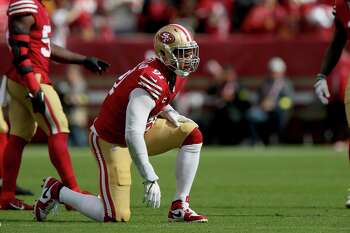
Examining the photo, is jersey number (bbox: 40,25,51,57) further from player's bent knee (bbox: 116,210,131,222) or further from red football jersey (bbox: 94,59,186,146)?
player's bent knee (bbox: 116,210,131,222)

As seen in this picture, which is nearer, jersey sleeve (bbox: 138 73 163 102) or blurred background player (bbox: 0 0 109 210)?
jersey sleeve (bbox: 138 73 163 102)

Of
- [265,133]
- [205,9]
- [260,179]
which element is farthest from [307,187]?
[205,9]

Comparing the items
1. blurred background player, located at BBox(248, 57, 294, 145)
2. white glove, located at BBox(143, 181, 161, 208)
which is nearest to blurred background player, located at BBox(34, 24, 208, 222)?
white glove, located at BBox(143, 181, 161, 208)

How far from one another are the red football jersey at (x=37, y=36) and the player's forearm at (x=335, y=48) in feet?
7.22

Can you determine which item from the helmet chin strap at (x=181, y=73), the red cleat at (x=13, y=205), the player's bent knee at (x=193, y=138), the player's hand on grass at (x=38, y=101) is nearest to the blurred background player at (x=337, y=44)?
the player's bent knee at (x=193, y=138)

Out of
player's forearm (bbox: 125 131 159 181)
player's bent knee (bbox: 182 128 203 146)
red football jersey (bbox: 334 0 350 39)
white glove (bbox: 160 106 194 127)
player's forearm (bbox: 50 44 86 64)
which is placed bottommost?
player's forearm (bbox: 125 131 159 181)

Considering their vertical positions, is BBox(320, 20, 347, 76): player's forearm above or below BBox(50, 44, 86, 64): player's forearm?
above

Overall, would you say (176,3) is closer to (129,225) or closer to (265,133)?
(265,133)

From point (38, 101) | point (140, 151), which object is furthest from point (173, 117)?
point (38, 101)

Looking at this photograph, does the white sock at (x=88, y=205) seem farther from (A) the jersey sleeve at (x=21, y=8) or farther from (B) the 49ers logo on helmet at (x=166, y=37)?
(A) the jersey sleeve at (x=21, y=8)

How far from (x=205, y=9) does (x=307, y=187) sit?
831cm

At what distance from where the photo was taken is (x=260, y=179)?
1148 cm

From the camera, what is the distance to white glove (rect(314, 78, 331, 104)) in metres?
8.34

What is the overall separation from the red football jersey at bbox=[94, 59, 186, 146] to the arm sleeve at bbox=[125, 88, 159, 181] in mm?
108
